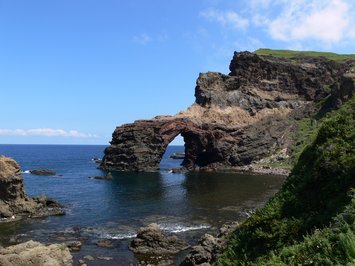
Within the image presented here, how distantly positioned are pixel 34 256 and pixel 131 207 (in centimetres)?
3417

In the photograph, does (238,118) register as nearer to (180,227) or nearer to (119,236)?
(180,227)

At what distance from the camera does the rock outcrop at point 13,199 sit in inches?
2192

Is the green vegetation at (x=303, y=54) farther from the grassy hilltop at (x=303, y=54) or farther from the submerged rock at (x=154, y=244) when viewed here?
the submerged rock at (x=154, y=244)

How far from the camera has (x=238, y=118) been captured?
126 metres

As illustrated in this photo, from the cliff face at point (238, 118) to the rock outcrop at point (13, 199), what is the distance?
6006 centimetres

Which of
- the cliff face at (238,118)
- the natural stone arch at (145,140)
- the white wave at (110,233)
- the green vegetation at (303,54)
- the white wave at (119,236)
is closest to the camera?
the white wave at (119,236)

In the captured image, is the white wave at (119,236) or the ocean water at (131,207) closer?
the white wave at (119,236)

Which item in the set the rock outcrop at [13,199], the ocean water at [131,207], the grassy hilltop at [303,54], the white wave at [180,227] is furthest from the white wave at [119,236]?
the grassy hilltop at [303,54]

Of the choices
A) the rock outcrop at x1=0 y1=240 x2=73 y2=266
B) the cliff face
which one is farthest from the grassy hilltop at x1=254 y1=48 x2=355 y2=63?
the rock outcrop at x1=0 y1=240 x2=73 y2=266

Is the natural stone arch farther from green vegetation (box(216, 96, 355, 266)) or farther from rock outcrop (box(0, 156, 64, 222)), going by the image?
green vegetation (box(216, 96, 355, 266))

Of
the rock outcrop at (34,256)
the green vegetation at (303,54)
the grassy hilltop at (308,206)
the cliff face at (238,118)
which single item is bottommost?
the rock outcrop at (34,256)

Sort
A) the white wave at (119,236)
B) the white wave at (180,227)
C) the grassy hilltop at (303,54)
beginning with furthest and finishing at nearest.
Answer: the grassy hilltop at (303,54), the white wave at (180,227), the white wave at (119,236)

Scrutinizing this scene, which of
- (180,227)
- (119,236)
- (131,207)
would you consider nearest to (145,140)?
(131,207)

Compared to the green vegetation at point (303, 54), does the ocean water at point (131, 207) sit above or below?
below
